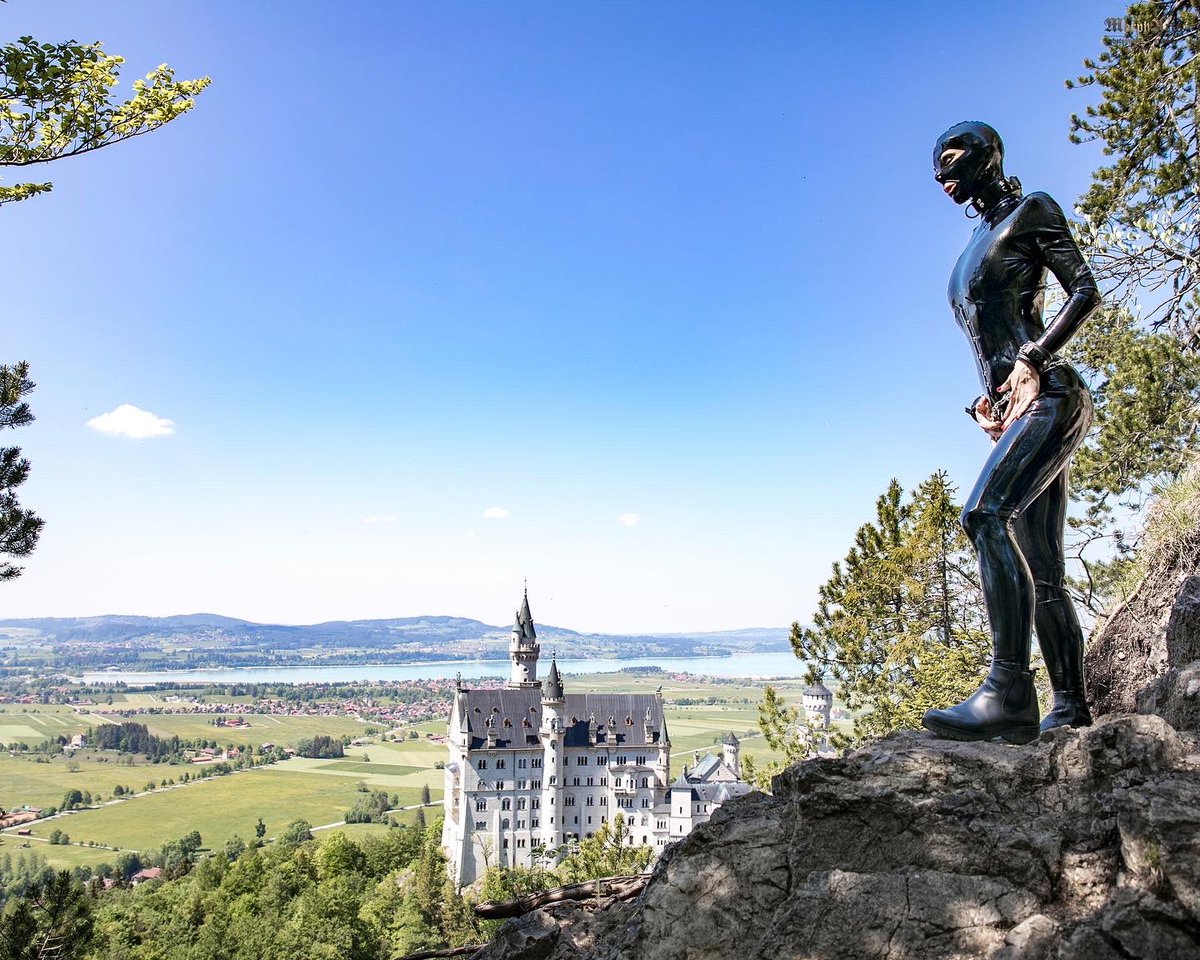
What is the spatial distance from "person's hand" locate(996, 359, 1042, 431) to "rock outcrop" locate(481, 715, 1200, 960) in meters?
1.72

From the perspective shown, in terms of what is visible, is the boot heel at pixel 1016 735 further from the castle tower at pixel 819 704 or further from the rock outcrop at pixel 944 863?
the castle tower at pixel 819 704

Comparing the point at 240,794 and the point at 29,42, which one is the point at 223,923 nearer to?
the point at 29,42

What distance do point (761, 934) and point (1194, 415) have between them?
12528mm

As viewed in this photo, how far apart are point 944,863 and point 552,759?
7354 centimetres

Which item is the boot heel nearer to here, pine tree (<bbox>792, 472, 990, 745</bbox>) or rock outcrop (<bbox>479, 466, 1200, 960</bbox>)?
rock outcrop (<bbox>479, 466, 1200, 960</bbox>)

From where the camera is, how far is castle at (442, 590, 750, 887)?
70.6 metres

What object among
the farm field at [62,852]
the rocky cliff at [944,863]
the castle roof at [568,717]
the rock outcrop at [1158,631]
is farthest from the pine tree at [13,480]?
the farm field at [62,852]

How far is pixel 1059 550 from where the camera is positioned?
15.1 feet

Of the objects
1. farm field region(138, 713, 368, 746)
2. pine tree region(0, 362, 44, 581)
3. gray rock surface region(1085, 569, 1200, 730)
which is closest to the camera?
gray rock surface region(1085, 569, 1200, 730)

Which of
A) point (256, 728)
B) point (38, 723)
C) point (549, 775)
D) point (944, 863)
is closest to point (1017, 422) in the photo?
point (944, 863)

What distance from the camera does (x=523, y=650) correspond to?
276 ft

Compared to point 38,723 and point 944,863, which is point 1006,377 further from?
point 38,723

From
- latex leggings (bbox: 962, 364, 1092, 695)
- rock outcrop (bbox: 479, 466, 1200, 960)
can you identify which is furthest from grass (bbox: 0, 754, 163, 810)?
latex leggings (bbox: 962, 364, 1092, 695)

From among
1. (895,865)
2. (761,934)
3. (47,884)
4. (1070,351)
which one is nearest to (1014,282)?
(895,865)
